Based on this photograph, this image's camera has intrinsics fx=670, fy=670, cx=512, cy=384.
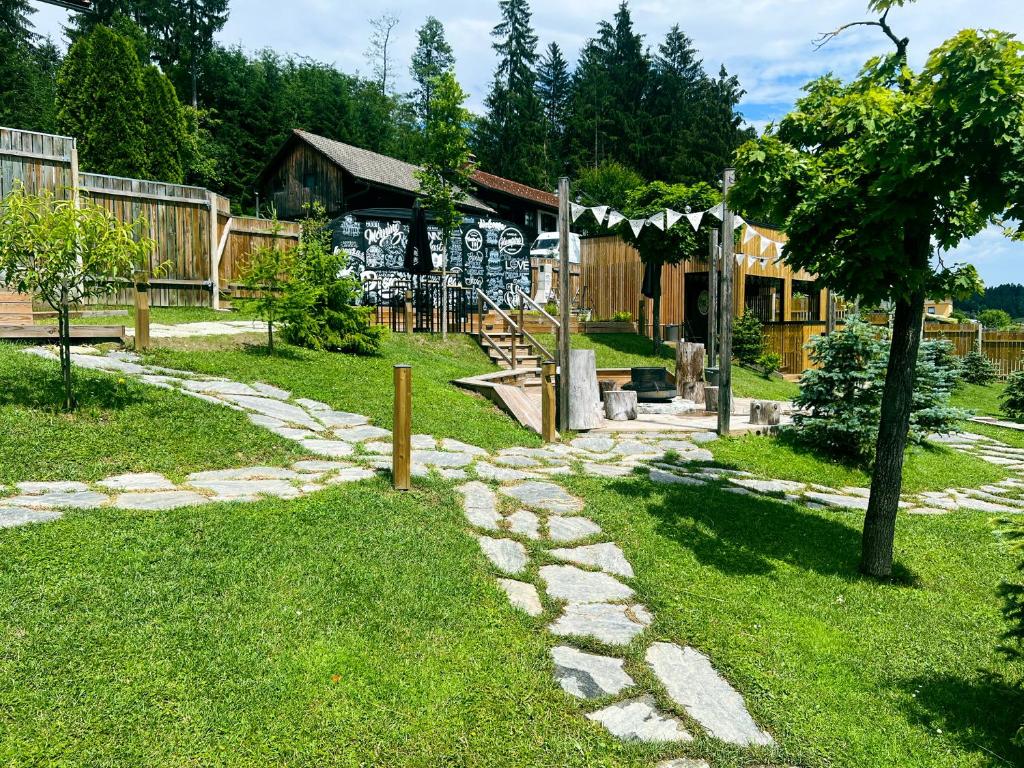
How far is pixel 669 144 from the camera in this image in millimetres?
43719

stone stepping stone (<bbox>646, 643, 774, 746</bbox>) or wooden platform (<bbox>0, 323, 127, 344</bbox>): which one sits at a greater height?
wooden platform (<bbox>0, 323, 127, 344</bbox>)

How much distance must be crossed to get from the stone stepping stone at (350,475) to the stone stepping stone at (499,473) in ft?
3.23

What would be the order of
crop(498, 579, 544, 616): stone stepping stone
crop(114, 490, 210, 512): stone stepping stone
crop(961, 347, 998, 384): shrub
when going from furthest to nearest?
crop(961, 347, 998, 384): shrub → crop(114, 490, 210, 512): stone stepping stone → crop(498, 579, 544, 616): stone stepping stone

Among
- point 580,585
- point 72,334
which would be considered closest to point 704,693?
point 580,585

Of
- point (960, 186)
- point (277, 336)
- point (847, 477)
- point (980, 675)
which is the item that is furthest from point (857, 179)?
point (277, 336)

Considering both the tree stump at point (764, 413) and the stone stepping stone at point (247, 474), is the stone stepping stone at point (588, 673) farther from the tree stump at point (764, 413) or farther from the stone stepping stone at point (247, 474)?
the tree stump at point (764, 413)

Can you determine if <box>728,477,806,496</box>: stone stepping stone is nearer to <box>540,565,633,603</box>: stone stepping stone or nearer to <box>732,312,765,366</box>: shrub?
<box>540,565,633,603</box>: stone stepping stone

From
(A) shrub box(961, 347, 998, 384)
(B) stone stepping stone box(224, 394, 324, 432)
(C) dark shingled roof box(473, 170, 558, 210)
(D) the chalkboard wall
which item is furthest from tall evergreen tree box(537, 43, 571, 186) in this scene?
A: (B) stone stepping stone box(224, 394, 324, 432)

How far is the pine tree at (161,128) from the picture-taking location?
22922 mm

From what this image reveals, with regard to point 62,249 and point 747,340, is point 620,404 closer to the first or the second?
point 62,249

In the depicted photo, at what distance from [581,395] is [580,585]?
5.07 m

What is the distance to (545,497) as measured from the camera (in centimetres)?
536

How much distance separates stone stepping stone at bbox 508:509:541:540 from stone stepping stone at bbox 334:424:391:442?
6.98 feet

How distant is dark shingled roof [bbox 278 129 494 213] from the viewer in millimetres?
24328
